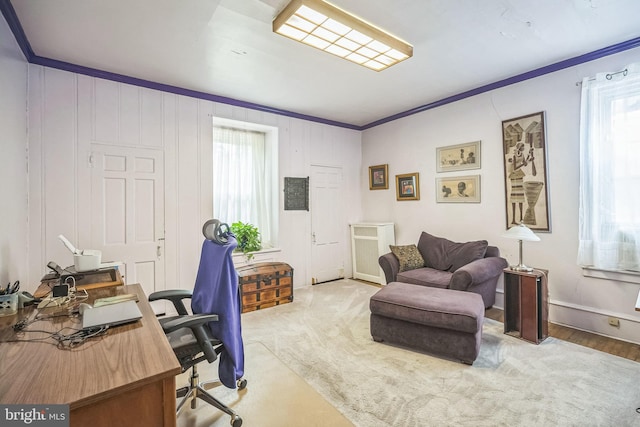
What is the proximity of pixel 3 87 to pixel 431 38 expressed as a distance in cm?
329

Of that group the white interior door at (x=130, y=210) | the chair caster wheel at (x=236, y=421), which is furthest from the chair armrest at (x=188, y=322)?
the white interior door at (x=130, y=210)

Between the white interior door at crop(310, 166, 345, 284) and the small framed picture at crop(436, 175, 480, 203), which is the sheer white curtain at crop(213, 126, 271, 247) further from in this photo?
the small framed picture at crop(436, 175, 480, 203)

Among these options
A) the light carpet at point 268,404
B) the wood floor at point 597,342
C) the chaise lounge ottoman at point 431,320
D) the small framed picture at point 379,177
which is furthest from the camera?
the small framed picture at point 379,177

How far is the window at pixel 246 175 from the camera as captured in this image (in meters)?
4.22

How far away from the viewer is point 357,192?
554 centimetres

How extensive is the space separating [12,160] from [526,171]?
4.84 m

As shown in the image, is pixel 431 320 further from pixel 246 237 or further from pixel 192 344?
pixel 246 237

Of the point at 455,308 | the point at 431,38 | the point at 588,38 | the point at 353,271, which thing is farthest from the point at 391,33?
the point at 353,271

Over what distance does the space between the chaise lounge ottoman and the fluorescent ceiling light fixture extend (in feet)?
7.29

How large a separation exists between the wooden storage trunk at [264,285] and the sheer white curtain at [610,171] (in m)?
3.26

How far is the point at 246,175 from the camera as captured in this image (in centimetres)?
448

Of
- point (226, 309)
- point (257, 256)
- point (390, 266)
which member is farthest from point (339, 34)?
point (257, 256)

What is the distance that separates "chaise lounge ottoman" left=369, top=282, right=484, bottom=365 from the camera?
93.3 inches

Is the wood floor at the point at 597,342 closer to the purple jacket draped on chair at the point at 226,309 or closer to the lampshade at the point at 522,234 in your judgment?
the lampshade at the point at 522,234
